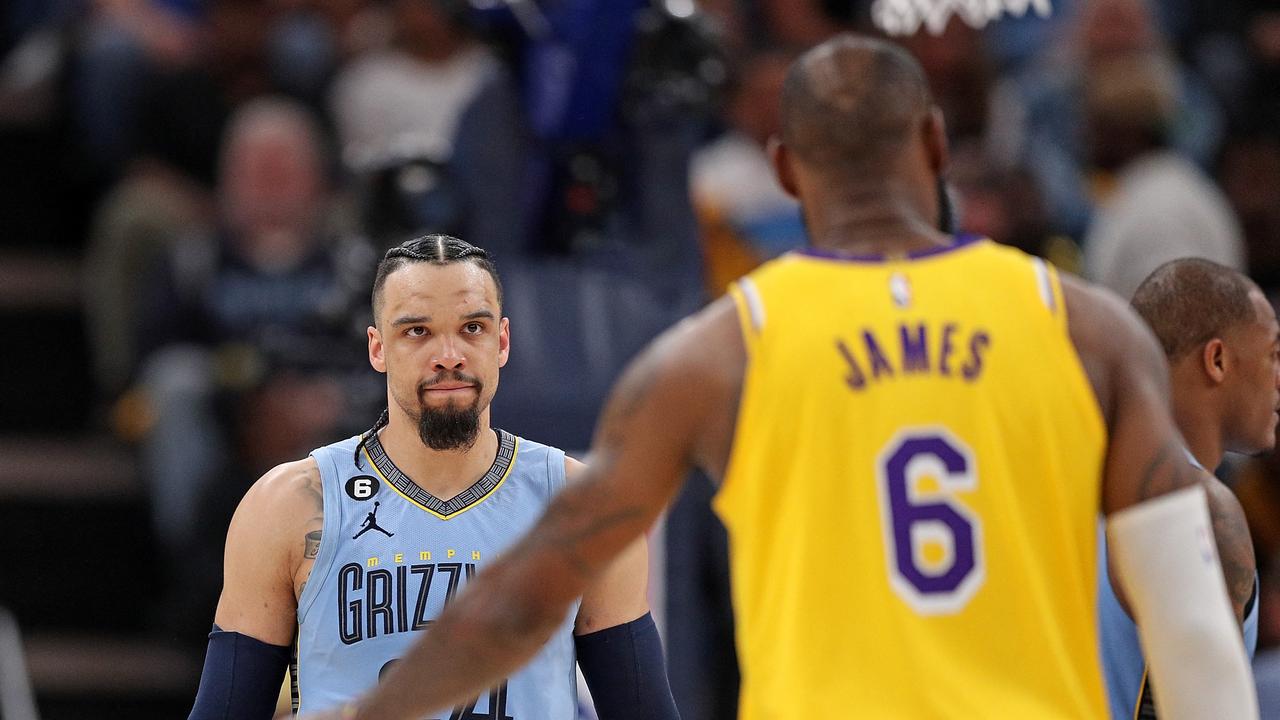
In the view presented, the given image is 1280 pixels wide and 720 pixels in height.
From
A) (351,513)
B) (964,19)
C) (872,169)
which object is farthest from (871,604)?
(964,19)

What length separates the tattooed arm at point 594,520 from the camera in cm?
304

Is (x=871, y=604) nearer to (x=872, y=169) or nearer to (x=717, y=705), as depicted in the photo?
(x=872, y=169)

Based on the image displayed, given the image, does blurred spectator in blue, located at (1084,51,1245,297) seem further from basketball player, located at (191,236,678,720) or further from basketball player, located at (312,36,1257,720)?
basketball player, located at (312,36,1257,720)

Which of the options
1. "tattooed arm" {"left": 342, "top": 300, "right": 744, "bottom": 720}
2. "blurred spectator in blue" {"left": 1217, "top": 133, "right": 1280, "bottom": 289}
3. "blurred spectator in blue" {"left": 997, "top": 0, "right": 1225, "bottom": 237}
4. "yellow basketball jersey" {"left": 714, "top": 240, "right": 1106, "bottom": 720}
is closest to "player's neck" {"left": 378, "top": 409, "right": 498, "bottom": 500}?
"tattooed arm" {"left": 342, "top": 300, "right": 744, "bottom": 720}

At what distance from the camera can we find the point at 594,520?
312cm

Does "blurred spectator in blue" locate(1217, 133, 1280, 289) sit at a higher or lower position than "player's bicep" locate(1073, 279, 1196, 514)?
higher

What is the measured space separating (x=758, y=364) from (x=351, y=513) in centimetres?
136

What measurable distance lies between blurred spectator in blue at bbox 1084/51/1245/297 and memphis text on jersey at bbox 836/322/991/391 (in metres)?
4.68

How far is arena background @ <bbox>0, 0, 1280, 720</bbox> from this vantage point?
704 cm

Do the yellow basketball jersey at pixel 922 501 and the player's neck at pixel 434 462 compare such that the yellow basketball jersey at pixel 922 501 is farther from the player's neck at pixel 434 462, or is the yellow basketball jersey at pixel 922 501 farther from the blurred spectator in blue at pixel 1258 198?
the blurred spectator in blue at pixel 1258 198

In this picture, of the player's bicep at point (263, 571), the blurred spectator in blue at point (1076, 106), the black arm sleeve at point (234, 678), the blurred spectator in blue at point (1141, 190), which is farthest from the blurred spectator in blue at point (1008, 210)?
the black arm sleeve at point (234, 678)

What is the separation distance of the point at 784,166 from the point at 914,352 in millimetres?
433

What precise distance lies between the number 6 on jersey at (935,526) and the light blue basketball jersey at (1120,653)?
980 millimetres

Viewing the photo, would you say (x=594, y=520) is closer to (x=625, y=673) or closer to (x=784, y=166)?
(x=784, y=166)
